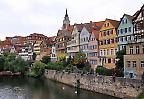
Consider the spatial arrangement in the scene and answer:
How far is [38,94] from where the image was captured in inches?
1911

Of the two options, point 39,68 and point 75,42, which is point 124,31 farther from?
point 39,68

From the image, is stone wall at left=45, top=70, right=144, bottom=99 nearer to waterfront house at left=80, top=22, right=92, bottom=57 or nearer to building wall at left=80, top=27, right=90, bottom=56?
building wall at left=80, top=27, right=90, bottom=56

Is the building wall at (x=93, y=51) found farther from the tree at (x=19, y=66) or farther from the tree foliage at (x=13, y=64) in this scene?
the tree foliage at (x=13, y=64)

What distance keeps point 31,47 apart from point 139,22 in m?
69.0

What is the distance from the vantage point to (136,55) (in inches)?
1736

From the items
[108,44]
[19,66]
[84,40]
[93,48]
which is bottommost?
[19,66]

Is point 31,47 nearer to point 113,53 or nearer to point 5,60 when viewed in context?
point 5,60

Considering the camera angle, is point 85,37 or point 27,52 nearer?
point 85,37

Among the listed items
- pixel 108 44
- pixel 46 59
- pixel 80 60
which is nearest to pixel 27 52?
pixel 46 59

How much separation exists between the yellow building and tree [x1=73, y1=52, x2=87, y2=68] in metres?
4.50

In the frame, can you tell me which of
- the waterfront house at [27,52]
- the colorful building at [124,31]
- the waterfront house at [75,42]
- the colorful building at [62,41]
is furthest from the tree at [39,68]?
the waterfront house at [27,52]

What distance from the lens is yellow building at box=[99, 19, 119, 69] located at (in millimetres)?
57281

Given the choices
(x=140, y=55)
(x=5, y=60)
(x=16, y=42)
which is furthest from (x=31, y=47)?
(x=140, y=55)

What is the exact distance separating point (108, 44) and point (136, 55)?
50.8 feet
